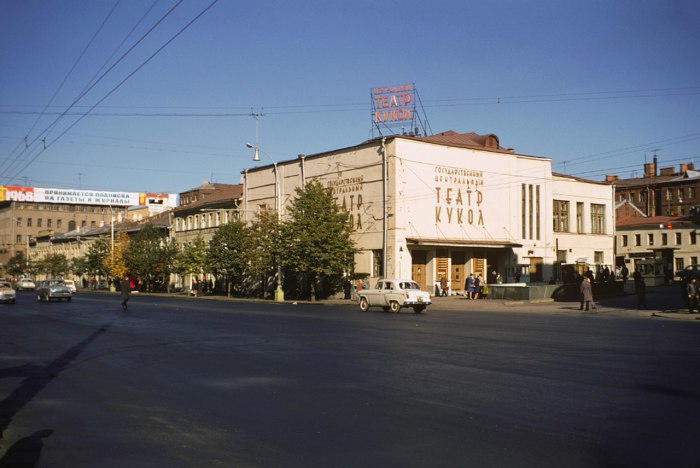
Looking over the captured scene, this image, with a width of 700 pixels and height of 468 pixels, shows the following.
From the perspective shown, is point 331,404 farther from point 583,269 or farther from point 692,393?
point 583,269

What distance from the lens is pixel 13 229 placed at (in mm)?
159375

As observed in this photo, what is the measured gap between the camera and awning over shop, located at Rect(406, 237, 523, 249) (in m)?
50.2

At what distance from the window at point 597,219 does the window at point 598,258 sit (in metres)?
2.04

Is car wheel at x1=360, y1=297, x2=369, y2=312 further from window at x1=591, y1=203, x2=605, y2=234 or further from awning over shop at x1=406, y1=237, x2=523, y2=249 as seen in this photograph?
window at x1=591, y1=203, x2=605, y2=234

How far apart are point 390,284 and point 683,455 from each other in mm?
28874

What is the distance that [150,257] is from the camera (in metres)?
78.4

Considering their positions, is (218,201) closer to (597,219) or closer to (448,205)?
(448,205)

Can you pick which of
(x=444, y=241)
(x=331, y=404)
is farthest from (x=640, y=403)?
(x=444, y=241)

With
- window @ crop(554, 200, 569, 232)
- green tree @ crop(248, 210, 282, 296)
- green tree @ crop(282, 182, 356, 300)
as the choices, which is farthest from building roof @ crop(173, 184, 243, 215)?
window @ crop(554, 200, 569, 232)

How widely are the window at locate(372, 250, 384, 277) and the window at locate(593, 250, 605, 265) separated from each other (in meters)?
25.9

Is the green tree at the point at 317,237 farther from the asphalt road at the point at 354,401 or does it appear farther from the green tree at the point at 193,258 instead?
the asphalt road at the point at 354,401

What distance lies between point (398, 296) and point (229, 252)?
98.4ft

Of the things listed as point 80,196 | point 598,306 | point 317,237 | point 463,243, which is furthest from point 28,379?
point 80,196

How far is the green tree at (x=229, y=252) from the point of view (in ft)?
199
